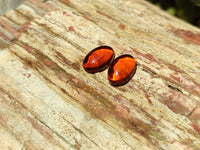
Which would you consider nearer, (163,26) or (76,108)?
(76,108)

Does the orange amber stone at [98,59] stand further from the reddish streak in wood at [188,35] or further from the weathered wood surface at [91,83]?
the reddish streak in wood at [188,35]

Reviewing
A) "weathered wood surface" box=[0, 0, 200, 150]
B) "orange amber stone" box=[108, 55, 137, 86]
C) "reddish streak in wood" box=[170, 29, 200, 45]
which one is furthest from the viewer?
"reddish streak in wood" box=[170, 29, 200, 45]

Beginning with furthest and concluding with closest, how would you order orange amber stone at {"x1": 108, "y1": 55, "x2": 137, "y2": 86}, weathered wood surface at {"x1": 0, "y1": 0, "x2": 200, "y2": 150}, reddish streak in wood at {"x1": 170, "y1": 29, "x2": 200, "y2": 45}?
reddish streak in wood at {"x1": 170, "y1": 29, "x2": 200, "y2": 45}, orange amber stone at {"x1": 108, "y1": 55, "x2": 137, "y2": 86}, weathered wood surface at {"x1": 0, "y1": 0, "x2": 200, "y2": 150}

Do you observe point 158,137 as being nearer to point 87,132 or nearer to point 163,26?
point 87,132

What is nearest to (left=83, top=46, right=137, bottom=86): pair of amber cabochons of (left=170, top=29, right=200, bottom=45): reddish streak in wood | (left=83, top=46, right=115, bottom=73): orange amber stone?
(left=83, top=46, right=115, bottom=73): orange amber stone

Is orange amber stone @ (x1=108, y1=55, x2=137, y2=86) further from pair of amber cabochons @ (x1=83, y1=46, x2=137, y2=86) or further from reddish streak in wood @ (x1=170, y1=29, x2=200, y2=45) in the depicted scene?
reddish streak in wood @ (x1=170, y1=29, x2=200, y2=45)

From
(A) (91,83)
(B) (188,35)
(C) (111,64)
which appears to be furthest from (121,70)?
(B) (188,35)

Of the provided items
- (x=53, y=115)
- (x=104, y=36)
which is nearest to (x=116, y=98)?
(x=53, y=115)
